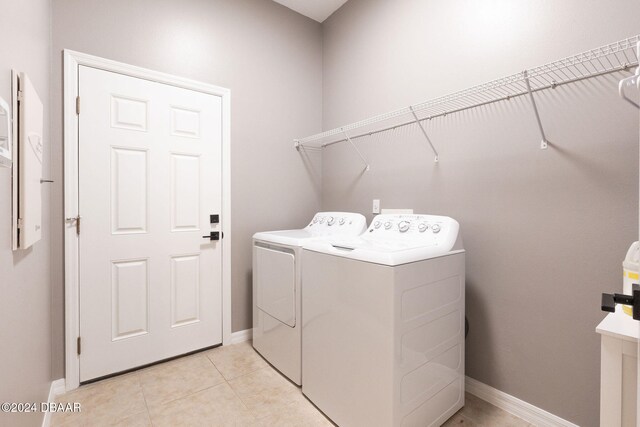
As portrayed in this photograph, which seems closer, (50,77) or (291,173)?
(50,77)

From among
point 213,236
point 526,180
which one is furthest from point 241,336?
point 526,180

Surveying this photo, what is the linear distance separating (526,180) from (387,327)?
3.51 ft

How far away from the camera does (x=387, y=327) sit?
1.28 m

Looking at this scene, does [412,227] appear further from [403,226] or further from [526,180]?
[526,180]

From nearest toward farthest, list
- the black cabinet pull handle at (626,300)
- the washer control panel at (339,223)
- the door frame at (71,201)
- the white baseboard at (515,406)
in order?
the black cabinet pull handle at (626,300) → the white baseboard at (515,406) → the door frame at (71,201) → the washer control panel at (339,223)

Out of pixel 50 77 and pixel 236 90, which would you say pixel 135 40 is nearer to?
pixel 50 77

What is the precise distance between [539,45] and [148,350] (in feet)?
9.82

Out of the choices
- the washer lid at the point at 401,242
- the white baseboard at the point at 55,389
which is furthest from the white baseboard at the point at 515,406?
the white baseboard at the point at 55,389

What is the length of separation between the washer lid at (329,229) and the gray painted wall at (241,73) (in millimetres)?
380

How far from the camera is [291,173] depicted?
2781 millimetres

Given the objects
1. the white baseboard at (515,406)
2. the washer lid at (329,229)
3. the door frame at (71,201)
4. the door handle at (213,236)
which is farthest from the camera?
the door handle at (213,236)

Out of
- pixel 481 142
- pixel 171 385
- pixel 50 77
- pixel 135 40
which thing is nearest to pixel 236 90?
pixel 135 40

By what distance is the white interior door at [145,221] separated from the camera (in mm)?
1894

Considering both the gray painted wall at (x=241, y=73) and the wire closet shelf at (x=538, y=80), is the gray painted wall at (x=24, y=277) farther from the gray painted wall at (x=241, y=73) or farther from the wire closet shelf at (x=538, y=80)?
the wire closet shelf at (x=538, y=80)
